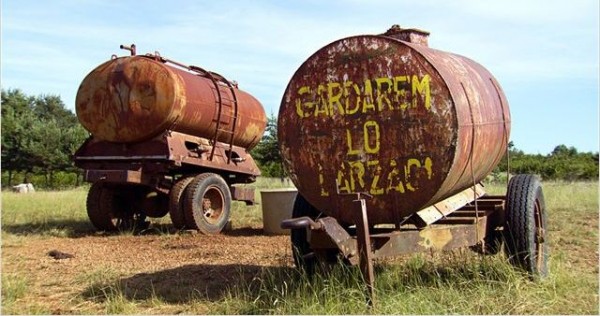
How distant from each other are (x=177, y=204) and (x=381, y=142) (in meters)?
6.02

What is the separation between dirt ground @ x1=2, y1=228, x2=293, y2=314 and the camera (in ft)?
19.4

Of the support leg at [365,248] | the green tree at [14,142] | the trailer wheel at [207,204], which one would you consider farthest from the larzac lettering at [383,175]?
the green tree at [14,142]

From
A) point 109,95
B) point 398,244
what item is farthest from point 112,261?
point 398,244

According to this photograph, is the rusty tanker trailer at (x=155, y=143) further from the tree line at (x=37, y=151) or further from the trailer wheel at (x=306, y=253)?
the tree line at (x=37, y=151)

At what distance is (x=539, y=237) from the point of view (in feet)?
20.2

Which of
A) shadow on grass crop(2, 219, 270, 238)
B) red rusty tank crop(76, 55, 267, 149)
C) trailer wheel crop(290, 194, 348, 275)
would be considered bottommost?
shadow on grass crop(2, 219, 270, 238)

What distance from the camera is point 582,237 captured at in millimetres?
9148

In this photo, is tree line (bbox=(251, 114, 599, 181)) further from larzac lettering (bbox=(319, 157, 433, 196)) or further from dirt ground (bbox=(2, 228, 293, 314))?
larzac lettering (bbox=(319, 157, 433, 196))

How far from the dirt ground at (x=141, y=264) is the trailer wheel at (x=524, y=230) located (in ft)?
7.38

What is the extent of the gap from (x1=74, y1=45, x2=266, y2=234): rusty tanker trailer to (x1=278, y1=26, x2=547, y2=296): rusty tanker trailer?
5.11 metres

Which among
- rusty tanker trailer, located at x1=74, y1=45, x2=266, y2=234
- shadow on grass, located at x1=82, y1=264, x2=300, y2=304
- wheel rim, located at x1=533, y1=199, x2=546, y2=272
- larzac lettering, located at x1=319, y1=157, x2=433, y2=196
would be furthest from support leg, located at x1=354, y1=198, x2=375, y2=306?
rusty tanker trailer, located at x1=74, y1=45, x2=266, y2=234

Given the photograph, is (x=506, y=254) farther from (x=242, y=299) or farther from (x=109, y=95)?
(x=109, y=95)

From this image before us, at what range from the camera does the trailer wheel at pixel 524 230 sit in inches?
225

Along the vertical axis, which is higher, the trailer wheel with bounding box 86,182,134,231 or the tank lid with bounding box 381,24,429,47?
the tank lid with bounding box 381,24,429,47
